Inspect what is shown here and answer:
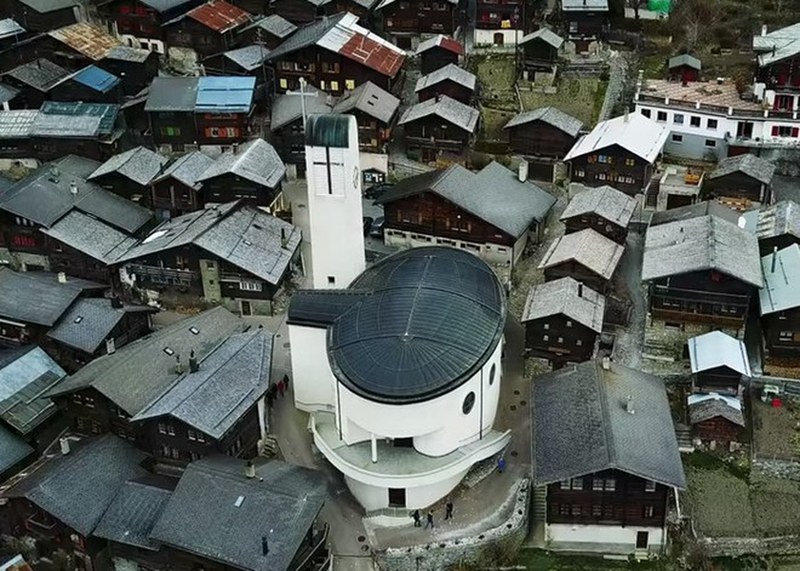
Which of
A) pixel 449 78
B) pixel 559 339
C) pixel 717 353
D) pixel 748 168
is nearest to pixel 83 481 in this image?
pixel 559 339

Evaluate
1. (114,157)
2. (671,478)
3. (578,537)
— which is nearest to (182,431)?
(578,537)

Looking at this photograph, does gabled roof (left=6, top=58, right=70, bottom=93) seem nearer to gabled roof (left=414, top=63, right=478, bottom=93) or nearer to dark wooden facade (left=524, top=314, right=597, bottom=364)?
gabled roof (left=414, top=63, right=478, bottom=93)

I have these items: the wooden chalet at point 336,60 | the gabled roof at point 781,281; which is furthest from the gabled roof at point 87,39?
the gabled roof at point 781,281

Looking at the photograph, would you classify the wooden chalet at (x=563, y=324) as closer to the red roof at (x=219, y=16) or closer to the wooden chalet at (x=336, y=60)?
the wooden chalet at (x=336, y=60)

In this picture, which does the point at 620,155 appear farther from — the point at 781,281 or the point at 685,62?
the point at 781,281

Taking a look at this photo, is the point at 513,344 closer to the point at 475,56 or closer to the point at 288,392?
the point at 288,392
